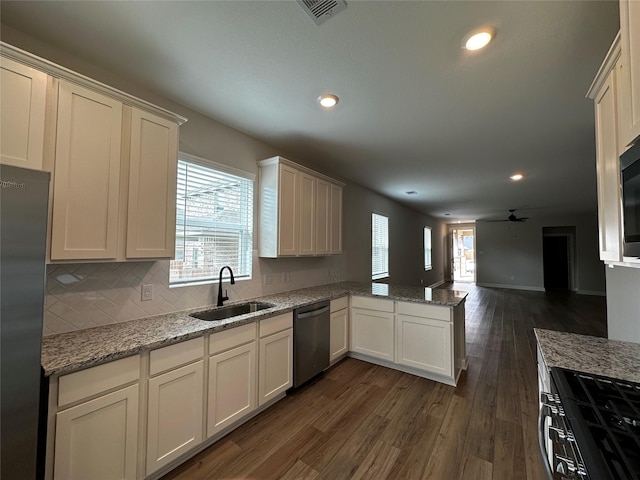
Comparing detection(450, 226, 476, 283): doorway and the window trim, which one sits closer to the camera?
the window trim

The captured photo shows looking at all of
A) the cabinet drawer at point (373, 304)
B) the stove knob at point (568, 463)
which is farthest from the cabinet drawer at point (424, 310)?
the stove knob at point (568, 463)

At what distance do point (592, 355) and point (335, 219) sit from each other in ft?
9.59

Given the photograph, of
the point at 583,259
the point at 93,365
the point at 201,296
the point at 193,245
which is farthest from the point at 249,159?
the point at 583,259

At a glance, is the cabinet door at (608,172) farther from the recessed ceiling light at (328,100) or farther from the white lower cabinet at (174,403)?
the white lower cabinet at (174,403)

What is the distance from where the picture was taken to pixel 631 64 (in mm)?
981

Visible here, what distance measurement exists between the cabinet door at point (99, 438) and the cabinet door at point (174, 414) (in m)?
0.10

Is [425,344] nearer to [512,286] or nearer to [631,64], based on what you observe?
[631,64]

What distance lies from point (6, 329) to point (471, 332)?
5.52 m

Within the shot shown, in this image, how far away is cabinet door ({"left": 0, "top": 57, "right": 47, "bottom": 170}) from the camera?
4.30 feet

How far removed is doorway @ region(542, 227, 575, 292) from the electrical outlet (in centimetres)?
1220

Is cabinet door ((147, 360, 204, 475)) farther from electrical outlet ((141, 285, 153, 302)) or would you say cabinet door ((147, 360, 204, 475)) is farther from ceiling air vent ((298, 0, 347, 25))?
ceiling air vent ((298, 0, 347, 25))

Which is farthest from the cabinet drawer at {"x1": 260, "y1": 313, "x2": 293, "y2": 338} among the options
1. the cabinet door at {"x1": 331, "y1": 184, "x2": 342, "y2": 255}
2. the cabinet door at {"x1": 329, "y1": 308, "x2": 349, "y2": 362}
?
the cabinet door at {"x1": 331, "y1": 184, "x2": 342, "y2": 255}

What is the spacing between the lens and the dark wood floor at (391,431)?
182cm

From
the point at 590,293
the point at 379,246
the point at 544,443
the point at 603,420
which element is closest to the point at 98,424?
the point at 544,443
